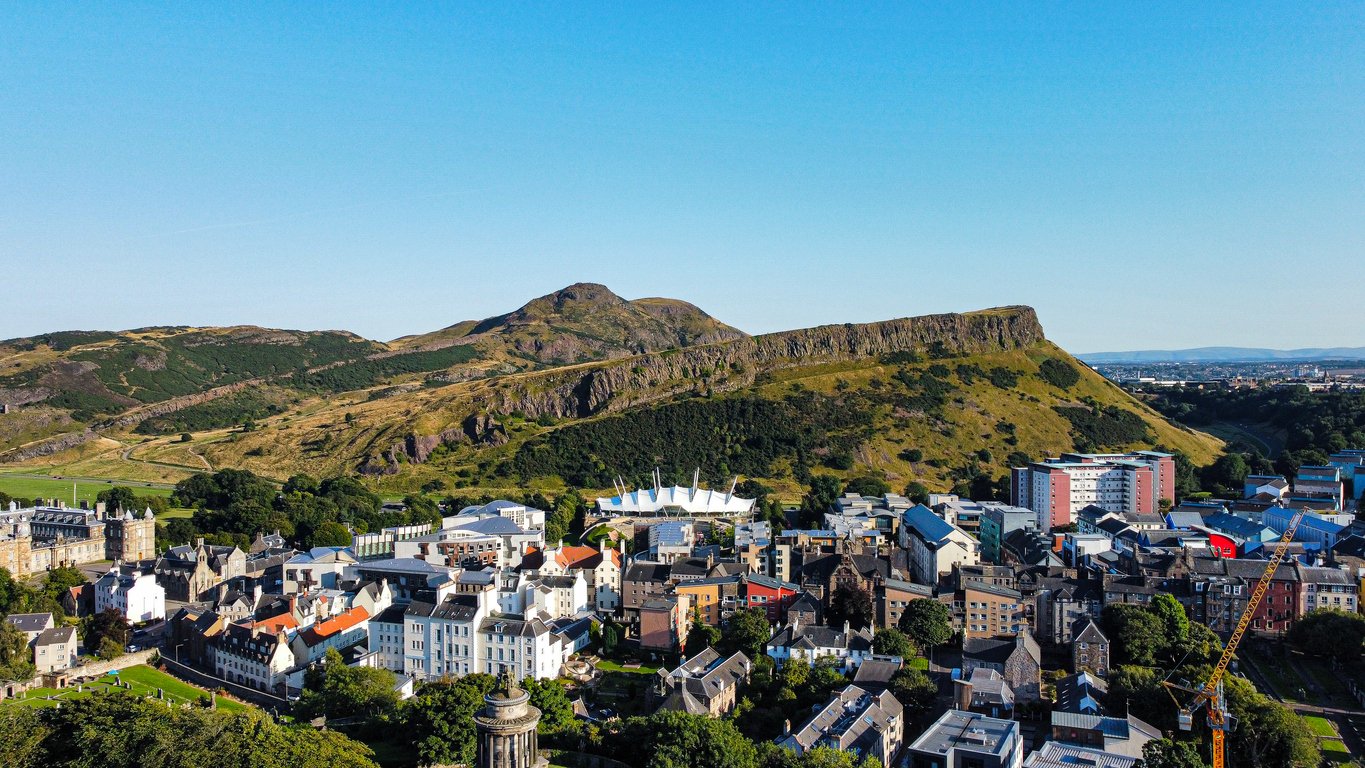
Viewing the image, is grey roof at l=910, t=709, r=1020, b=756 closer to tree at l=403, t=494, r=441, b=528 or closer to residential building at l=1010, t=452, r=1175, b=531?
residential building at l=1010, t=452, r=1175, b=531

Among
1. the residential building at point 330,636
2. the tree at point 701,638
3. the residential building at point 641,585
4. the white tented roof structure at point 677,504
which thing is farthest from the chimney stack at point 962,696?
the white tented roof structure at point 677,504

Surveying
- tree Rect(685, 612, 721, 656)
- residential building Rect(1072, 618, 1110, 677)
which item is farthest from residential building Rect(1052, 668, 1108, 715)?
tree Rect(685, 612, 721, 656)

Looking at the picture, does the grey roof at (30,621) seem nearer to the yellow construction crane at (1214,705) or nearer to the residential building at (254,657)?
the residential building at (254,657)

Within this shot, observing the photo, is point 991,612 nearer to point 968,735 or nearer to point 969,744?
point 968,735

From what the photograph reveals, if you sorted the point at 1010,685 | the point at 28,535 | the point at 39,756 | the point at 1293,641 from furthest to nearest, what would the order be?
1. the point at 28,535
2. the point at 1293,641
3. the point at 1010,685
4. the point at 39,756

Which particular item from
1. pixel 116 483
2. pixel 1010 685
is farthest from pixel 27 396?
pixel 1010 685

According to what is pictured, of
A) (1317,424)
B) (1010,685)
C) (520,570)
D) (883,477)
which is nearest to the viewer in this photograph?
(1010,685)

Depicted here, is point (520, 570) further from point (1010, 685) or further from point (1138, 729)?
point (1138, 729)
